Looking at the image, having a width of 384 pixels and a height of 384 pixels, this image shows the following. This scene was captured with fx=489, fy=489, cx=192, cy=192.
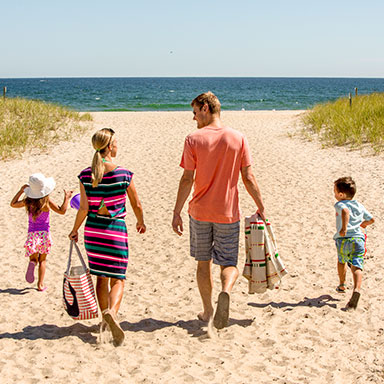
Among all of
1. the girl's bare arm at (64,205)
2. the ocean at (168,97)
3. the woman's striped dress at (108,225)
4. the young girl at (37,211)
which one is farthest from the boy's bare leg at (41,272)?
the ocean at (168,97)

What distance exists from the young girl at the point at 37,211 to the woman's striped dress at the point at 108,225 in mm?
1183

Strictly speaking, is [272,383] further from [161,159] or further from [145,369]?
[161,159]

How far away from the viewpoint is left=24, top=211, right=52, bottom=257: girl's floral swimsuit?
520cm

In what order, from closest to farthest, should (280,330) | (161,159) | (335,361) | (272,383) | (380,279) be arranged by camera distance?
(272,383), (335,361), (280,330), (380,279), (161,159)

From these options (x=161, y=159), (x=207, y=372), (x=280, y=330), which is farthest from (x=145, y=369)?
(x=161, y=159)

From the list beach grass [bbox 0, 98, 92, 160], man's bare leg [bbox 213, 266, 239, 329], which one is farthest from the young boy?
beach grass [bbox 0, 98, 92, 160]

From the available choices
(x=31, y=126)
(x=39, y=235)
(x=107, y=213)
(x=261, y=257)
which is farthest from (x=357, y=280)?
(x=31, y=126)

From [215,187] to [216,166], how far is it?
0.56 feet

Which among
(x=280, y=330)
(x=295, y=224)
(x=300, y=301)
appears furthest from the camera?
(x=295, y=224)

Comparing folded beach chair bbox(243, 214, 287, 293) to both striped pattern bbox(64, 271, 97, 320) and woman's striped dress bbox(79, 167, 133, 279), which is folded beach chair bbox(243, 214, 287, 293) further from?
striped pattern bbox(64, 271, 97, 320)

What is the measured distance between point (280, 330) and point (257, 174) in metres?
7.28

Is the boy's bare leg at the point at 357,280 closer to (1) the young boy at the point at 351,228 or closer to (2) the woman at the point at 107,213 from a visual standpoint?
(1) the young boy at the point at 351,228

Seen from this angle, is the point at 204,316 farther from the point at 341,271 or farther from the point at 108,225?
the point at 341,271

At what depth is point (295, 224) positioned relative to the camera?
25.7 ft
